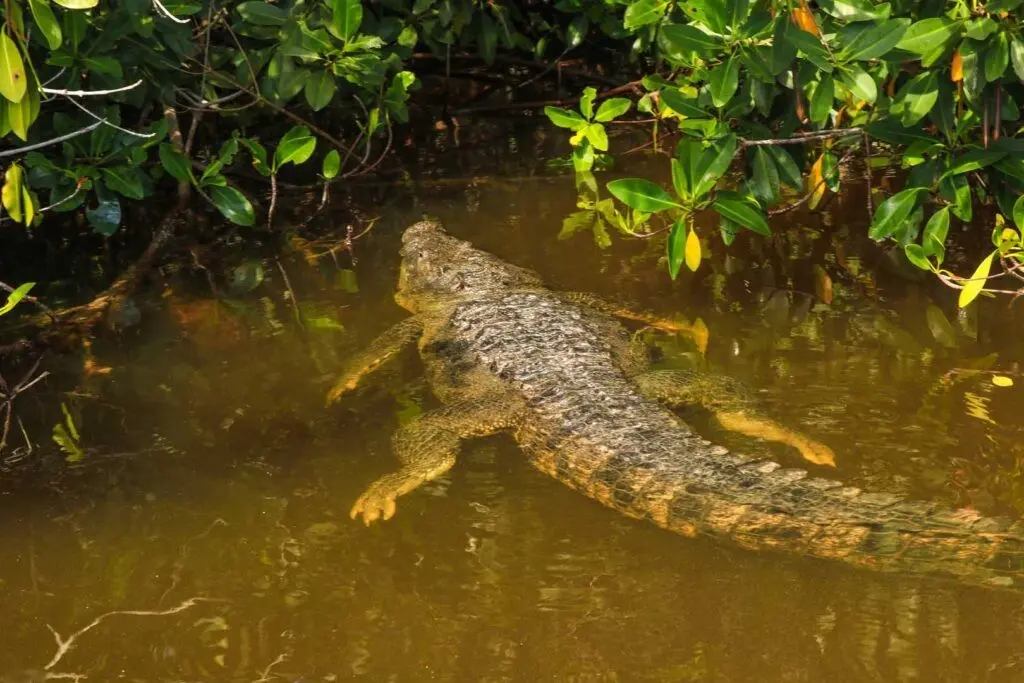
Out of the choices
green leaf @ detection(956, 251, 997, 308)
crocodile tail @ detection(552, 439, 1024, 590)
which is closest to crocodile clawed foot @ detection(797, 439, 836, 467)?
crocodile tail @ detection(552, 439, 1024, 590)

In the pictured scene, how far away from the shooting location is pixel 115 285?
6.24m

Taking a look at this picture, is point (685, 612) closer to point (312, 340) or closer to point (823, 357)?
point (823, 357)

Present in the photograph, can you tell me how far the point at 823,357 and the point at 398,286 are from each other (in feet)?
8.15

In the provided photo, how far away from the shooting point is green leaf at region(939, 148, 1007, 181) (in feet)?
14.9

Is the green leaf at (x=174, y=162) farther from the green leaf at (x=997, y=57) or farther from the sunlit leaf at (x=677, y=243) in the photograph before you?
the green leaf at (x=997, y=57)

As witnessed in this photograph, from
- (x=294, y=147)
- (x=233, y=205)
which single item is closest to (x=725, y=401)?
(x=233, y=205)

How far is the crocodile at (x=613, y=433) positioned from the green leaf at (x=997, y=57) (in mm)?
1538

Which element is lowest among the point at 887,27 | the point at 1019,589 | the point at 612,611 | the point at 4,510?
the point at 4,510

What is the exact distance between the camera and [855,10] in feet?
13.9

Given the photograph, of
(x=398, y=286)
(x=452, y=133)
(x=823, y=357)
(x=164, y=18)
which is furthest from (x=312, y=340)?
(x=452, y=133)

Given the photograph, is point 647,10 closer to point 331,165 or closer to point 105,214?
point 331,165

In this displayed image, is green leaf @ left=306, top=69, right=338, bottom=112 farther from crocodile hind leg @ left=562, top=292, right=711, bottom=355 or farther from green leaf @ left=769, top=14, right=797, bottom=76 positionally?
green leaf @ left=769, top=14, right=797, bottom=76

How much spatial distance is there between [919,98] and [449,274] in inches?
107

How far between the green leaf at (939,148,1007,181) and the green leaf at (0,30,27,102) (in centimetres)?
355
